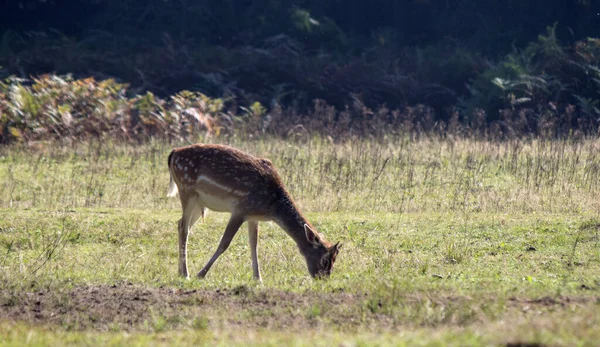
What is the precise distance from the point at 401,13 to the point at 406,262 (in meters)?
26.4

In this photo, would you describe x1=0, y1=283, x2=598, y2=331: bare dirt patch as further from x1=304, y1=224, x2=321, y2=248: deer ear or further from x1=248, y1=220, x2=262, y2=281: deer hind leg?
x1=248, y1=220, x2=262, y2=281: deer hind leg

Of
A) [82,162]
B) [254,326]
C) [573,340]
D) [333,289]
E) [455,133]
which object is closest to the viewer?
[573,340]

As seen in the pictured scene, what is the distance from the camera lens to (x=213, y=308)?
29.2ft

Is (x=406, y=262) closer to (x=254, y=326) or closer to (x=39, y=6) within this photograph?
(x=254, y=326)

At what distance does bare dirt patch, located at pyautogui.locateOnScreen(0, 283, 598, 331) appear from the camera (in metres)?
8.23

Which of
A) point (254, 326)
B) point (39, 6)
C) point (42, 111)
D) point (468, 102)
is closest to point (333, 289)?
point (254, 326)

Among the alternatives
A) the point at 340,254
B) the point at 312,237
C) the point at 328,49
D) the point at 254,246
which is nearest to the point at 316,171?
the point at 340,254

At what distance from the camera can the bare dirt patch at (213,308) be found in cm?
823

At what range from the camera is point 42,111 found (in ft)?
Answer: 75.6

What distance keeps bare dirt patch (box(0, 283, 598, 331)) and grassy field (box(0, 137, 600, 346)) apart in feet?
0.08

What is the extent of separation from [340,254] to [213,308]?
3758mm

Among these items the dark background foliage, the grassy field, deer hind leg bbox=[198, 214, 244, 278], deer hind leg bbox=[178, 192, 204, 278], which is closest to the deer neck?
deer hind leg bbox=[198, 214, 244, 278]

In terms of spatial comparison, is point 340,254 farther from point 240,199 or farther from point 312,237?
point 240,199

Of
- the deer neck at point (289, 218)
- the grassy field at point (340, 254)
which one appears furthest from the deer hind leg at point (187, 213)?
the deer neck at point (289, 218)
